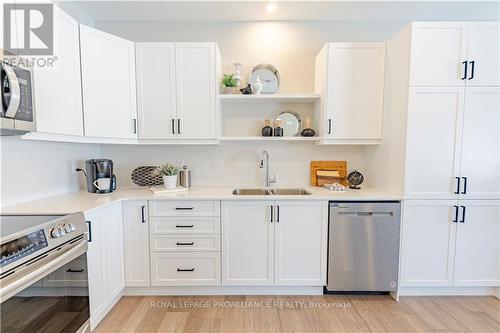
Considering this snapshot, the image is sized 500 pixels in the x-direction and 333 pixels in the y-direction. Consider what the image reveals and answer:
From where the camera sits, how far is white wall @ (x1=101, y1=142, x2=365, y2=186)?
277cm

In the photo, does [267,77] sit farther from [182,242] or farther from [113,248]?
[113,248]

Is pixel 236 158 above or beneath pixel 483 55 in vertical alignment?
beneath

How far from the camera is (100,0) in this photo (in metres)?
2.29

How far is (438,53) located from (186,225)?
8.32ft

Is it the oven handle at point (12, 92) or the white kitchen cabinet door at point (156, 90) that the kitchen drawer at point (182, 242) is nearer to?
the white kitchen cabinet door at point (156, 90)

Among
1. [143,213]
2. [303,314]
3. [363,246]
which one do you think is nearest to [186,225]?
[143,213]

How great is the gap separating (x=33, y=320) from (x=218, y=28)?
2776mm

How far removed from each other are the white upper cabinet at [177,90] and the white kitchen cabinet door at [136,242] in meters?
0.72

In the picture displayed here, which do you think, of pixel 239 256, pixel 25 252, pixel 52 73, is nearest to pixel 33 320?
pixel 25 252

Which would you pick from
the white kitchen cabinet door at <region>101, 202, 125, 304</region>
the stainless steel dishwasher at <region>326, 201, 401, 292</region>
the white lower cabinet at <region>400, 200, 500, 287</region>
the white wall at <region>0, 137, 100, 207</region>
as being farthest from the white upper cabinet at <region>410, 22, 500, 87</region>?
the white wall at <region>0, 137, 100, 207</region>

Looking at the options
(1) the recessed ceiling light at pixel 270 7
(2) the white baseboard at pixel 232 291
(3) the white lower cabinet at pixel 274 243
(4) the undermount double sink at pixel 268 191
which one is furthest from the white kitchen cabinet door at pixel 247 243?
(1) the recessed ceiling light at pixel 270 7

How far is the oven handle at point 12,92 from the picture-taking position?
4.31ft

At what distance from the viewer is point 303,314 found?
201 cm

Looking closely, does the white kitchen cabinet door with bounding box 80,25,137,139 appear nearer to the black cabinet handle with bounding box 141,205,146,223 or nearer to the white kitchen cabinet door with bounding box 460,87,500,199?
the black cabinet handle with bounding box 141,205,146,223
